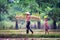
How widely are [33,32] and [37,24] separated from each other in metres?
0.14

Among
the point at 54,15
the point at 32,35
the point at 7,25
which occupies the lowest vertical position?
the point at 32,35

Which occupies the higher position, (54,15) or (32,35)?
(54,15)

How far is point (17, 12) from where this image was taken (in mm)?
3625

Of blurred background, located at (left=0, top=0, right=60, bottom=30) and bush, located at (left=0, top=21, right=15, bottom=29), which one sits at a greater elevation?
blurred background, located at (left=0, top=0, right=60, bottom=30)

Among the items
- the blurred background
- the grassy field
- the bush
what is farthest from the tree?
the bush

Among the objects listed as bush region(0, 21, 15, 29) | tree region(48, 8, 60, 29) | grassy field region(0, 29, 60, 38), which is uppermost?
tree region(48, 8, 60, 29)

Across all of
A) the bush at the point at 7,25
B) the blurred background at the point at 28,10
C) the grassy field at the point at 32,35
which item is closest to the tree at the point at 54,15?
the blurred background at the point at 28,10

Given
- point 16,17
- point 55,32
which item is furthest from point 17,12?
point 55,32

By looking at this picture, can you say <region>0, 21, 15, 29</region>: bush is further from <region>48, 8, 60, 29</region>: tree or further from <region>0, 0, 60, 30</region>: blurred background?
<region>48, 8, 60, 29</region>: tree

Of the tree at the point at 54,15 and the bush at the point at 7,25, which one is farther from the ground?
the tree at the point at 54,15

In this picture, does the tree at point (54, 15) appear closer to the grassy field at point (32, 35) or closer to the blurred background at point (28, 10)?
the blurred background at point (28, 10)

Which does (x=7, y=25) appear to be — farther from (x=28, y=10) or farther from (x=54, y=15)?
(x=54, y=15)

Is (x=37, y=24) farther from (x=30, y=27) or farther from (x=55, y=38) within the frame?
(x=55, y=38)

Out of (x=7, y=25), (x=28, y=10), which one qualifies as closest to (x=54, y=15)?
(x=28, y=10)
